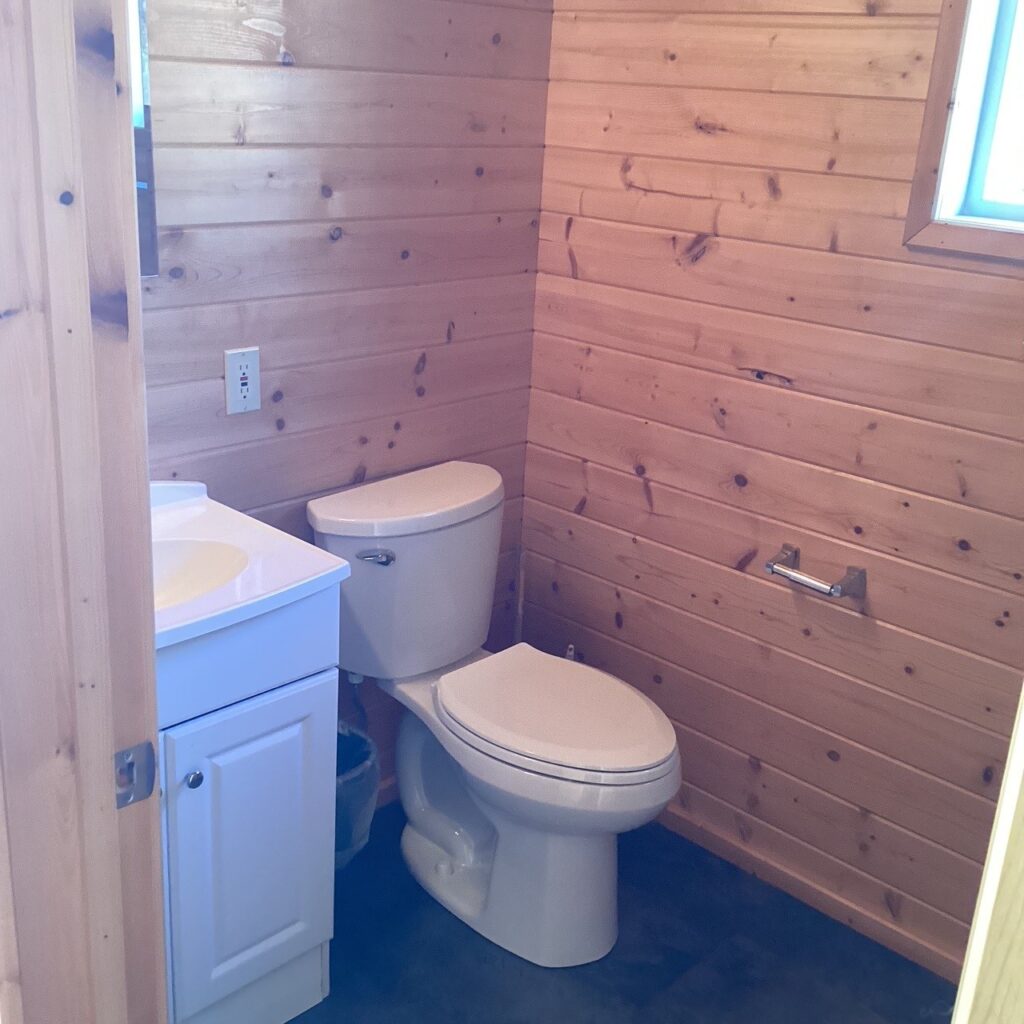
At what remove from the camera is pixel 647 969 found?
7.13ft

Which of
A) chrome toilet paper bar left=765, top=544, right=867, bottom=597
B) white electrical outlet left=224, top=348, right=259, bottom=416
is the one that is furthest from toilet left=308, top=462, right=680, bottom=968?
chrome toilet paper bar left=765, top=544, right=867, bottom=597

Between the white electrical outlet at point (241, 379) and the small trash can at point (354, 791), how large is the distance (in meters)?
0.68

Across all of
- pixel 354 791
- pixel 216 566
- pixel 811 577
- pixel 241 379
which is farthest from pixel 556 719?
pixel 241 379

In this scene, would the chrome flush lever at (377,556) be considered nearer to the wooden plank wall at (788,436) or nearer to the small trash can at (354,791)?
the small trash can at (354,791)

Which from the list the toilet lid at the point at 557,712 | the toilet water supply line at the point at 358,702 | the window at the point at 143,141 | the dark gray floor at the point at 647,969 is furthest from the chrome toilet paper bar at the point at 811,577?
the window at the point at 143,141

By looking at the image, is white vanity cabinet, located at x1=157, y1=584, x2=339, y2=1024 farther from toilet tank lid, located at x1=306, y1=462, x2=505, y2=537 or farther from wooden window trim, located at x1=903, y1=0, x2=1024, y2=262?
wooden window trim, located at x1=903, y1=0, x2=1024, y2=262

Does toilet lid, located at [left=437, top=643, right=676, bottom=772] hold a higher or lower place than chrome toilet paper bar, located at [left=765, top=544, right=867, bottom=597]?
lower

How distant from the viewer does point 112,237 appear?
2.88 ft

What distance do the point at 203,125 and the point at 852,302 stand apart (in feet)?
3.74

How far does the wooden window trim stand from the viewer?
1.82 metres

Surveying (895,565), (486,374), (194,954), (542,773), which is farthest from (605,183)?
(194,954)

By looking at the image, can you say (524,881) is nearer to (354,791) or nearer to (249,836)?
(354,791)

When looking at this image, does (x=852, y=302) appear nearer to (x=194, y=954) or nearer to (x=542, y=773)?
(x=542, y=773)

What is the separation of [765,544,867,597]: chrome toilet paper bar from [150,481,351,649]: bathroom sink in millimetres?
858
